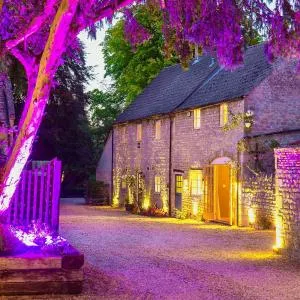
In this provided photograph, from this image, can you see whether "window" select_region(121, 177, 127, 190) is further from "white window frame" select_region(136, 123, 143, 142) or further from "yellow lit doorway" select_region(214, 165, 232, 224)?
"yellow lit doorway" select_region(214, 165, 232, 224)

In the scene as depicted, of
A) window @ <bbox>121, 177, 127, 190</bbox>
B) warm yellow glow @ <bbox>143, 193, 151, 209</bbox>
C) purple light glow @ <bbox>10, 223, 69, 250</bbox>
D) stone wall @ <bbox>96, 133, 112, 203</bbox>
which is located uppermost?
stone wall @ <bbox>96, 133, 112, 203</bbox>

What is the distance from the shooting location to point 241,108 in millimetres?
22641

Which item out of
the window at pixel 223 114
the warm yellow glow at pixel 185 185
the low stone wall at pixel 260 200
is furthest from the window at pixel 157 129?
the low stone wall at pixel 260 200

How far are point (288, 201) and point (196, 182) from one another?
41.7 feet

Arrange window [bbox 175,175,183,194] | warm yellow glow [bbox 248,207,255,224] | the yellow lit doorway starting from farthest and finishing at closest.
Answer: window [bbox 175,175,183,194] < the yellow lit doorway < warm yellow glow [bbox 248,207,255,224]

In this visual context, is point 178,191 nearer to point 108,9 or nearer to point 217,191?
point 217,191

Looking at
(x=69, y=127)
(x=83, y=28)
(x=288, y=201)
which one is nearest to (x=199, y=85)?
(x=288, y=201)

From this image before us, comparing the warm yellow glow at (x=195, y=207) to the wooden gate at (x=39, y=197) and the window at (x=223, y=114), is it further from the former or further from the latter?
the wooden gate at (x=39, y=197)

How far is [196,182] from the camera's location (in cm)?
2625

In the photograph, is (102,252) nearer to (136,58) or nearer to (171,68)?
(171,68)

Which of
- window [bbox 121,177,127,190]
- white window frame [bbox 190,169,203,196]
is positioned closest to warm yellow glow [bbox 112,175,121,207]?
window [bbox 121,177,127,190]

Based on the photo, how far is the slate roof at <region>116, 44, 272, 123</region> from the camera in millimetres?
23719

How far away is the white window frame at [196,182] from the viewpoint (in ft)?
84.4

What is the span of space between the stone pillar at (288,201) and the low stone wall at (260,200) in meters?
6.69
